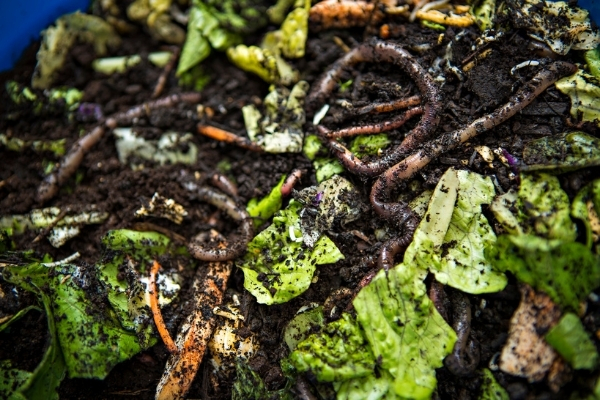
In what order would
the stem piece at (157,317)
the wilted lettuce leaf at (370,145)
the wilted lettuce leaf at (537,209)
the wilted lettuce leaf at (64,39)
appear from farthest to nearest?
the wilted lettuce leaf at (64,39) < the wilted lettuce leaf at (370,145) < the stem piece at (157,317) < the wilted lettuce leaf at (537,209)

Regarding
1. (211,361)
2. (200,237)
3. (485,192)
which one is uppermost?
(485,192)

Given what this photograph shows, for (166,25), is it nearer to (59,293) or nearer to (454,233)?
(59,293)

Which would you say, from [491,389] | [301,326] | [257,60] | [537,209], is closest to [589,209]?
[537,209]

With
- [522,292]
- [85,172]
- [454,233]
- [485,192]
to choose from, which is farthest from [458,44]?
[85,172]

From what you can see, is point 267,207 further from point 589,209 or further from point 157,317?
point 589,209

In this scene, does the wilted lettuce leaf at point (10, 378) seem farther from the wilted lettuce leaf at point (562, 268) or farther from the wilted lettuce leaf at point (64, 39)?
the wilted lettuce leaf at point (562, 268)

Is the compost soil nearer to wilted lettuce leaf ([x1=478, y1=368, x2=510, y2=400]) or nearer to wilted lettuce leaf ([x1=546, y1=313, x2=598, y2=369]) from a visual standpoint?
wilted lettuce leaf ([x1=478, y1=368, x2=510, y2=400])

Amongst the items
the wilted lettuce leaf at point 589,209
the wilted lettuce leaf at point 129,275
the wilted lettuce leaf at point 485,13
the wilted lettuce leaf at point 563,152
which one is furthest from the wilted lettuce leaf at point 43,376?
the wilted lettuce leaf at point 485,13
